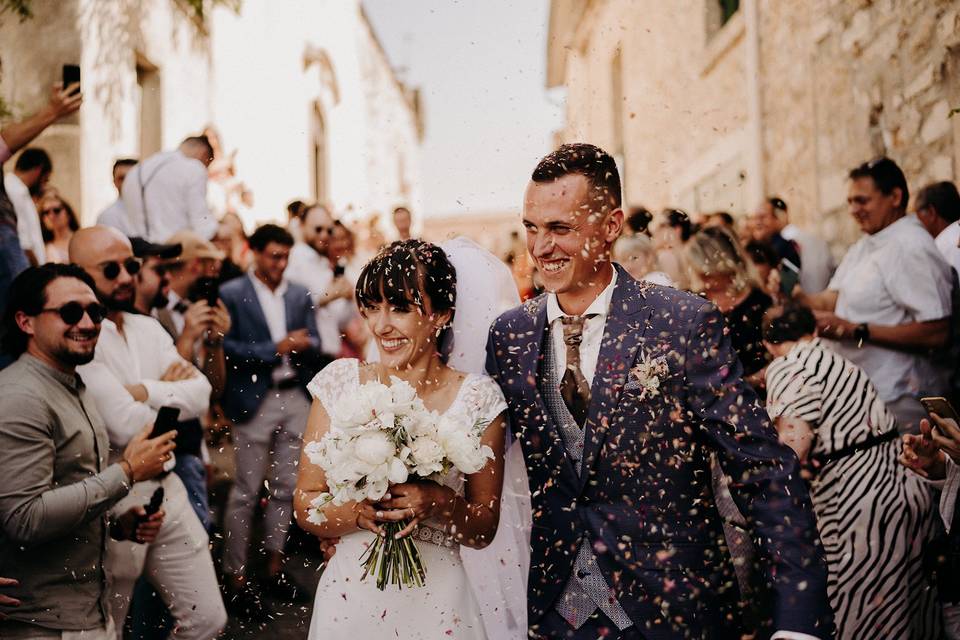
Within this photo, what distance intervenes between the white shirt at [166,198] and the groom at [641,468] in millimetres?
4695

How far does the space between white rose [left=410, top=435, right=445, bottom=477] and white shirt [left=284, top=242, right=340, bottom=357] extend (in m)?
4.58

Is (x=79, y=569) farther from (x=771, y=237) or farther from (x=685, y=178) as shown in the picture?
(x=685, y=178)

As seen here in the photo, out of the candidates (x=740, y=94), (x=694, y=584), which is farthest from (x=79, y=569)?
(x=740, y=94)

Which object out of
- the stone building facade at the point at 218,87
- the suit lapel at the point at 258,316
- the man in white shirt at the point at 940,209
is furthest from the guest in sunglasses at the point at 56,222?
the man in white shirt at the point at 940,209

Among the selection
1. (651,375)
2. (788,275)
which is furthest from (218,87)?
(651,375)

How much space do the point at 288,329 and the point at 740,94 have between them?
618cm

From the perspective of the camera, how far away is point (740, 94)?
1057cm

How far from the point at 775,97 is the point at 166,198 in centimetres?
591

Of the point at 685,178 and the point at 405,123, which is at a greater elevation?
the point at 405,123

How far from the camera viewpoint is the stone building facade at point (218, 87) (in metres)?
8.20

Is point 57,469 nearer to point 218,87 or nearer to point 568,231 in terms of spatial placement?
point 568,231

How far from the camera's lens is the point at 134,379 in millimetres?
4434

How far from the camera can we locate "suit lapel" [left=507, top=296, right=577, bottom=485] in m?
2.77

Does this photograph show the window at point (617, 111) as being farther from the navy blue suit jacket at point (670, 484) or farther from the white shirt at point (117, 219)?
the navy blue suit jacket at point (670, 484)
